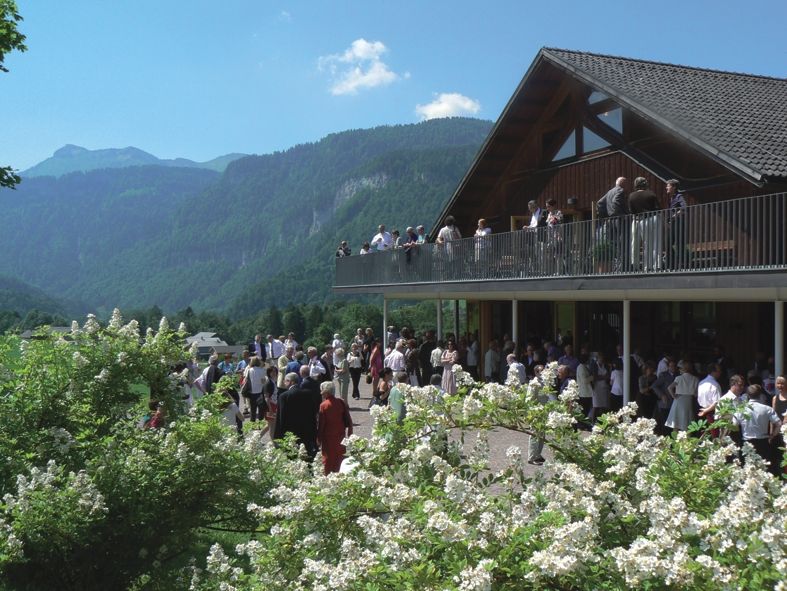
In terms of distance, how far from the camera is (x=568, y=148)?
21.3 m

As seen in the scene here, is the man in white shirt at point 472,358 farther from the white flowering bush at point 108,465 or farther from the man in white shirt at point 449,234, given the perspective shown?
the white flowering bush at point 108,465

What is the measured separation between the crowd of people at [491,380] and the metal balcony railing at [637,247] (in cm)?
166

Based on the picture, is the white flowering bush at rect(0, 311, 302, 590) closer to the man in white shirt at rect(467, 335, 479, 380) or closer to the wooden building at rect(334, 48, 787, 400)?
the wooden building at rect(334, 48, 787, 400)

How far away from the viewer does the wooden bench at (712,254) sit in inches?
511

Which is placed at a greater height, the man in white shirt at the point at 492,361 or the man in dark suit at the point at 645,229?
the man in dark suit at the point at 645,229

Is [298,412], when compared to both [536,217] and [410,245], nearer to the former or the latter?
[536,217]

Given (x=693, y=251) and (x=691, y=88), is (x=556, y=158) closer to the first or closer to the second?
(x=691, y=88)

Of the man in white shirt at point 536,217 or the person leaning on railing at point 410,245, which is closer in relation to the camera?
the man in white shirt at point 536,217

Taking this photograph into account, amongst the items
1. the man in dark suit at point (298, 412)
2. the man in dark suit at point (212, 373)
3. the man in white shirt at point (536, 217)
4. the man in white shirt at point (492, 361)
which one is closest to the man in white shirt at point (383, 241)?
the man in white shirt at point (492, 361)

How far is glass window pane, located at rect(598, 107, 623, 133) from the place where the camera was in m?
Result: 19.2

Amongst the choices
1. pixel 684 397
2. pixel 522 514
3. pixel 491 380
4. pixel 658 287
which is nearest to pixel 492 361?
pixel 491 380

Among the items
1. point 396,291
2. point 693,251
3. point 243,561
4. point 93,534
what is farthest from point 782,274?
point 396,291

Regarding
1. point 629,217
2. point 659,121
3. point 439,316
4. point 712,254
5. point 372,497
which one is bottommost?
point 439,316

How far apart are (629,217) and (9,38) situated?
11.5m
